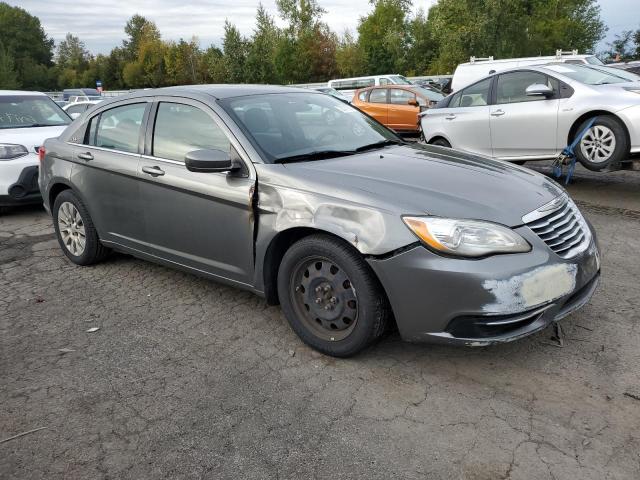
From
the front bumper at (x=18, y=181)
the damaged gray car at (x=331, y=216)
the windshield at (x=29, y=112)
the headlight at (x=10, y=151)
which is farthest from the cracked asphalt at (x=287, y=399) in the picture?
the windshield at (x=29, y=112)

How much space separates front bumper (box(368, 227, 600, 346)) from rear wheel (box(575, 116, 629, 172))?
14.2 ft

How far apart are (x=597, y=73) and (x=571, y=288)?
5522 millimetres

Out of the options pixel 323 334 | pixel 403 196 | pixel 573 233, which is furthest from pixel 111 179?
pixel 573 233

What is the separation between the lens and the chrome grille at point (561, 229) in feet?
9.87

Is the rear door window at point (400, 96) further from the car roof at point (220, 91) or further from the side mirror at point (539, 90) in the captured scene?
the car roof at point (220, 91)

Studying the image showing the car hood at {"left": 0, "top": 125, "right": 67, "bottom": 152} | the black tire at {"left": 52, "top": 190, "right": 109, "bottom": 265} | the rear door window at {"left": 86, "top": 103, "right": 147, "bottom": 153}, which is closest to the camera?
the rear door window at {"left": 86, "top": 103, "right": 147, "bottom": 153}

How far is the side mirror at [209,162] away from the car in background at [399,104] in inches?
441

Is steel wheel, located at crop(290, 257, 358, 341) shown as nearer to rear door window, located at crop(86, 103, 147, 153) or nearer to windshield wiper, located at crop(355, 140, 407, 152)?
windshield wiper, located at crop(355, 140, 407, 152)

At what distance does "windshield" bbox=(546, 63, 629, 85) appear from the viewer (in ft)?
23.4

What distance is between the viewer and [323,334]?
3.30 metres

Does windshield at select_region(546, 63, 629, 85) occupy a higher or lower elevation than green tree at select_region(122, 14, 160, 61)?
lower

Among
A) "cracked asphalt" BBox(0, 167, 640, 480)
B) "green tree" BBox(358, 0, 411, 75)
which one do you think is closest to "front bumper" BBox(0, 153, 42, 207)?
"cracked asphalt" BBox(0, 167, 640, 480)

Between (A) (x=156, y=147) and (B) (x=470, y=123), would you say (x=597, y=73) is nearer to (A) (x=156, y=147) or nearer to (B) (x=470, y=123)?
(B) (x=470, y=123)

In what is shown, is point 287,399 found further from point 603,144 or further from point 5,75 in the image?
point 5,75
